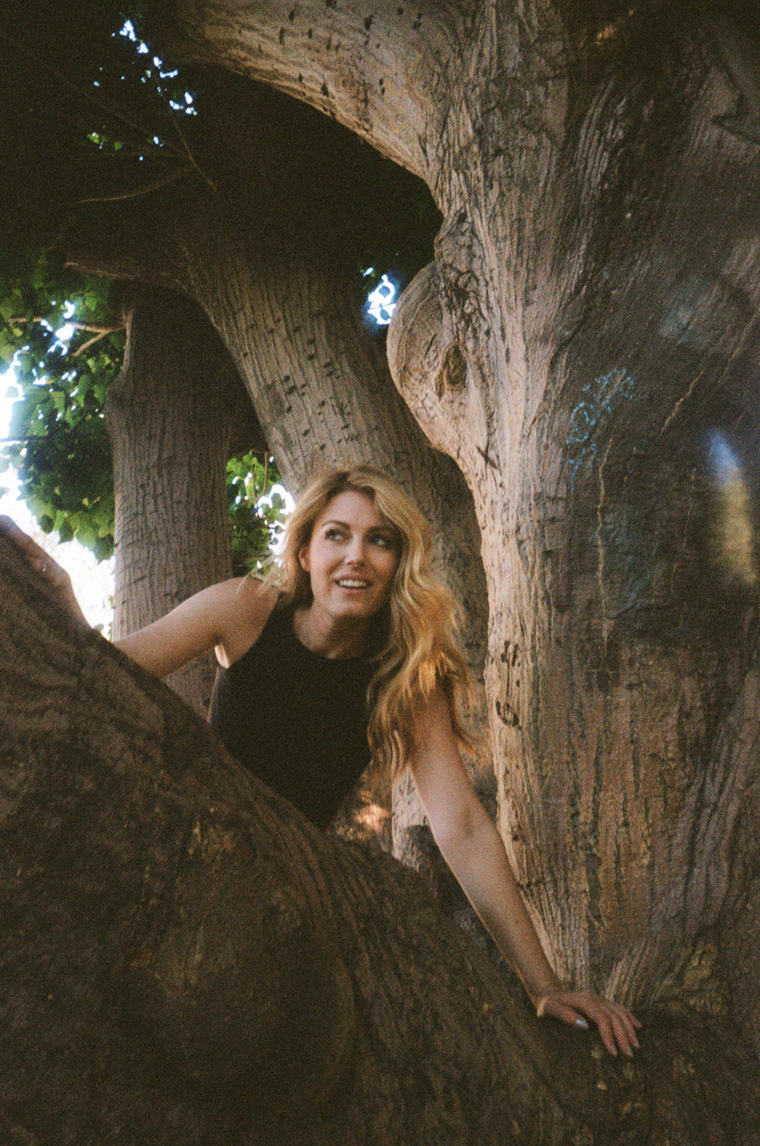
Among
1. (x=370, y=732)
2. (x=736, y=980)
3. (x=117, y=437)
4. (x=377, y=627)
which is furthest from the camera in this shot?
(x=117, y=437)

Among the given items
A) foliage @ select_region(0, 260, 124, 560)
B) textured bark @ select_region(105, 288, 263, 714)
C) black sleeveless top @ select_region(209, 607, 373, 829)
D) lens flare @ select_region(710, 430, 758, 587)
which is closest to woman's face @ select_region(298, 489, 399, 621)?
black sleeveless top @ select_region(209, 607, 373, 829)

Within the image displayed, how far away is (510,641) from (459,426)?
0.73 m

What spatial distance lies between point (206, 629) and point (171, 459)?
261 centimetres

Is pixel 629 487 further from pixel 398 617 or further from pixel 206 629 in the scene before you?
pixel 206 629

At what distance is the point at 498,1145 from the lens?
159cm

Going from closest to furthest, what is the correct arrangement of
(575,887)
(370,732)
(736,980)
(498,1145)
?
(498,1145)
(736,980)
(575,887)
(370,732)

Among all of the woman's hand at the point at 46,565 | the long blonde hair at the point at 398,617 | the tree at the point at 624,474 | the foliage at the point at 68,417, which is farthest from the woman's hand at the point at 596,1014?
the foliage at the point at 68,417

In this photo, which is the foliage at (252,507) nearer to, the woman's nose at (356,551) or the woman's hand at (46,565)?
the woman's nose at (356,551)

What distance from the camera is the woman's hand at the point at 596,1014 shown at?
2029mm

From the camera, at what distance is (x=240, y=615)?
110 inches

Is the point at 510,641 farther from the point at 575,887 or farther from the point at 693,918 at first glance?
the point at 693,918

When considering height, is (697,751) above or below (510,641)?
below

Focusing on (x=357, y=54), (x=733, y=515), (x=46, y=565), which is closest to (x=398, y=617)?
(x=733, y=515)

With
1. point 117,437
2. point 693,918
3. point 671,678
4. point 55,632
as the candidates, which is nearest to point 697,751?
point 671,678
